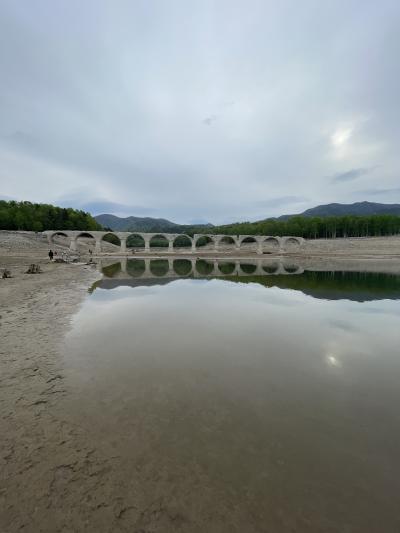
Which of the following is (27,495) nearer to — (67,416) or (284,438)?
(67,416)

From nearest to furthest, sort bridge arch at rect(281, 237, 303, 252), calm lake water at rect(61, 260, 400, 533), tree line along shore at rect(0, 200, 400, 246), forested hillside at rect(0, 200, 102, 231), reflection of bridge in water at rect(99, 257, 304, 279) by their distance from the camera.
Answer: calm lake water at rect(61, 260, 400, 533) < reflection of bridge in water at rect(99, 257, 304, 279) < forested hillside at rect(0, 200, 102, 231) < tree line along shore at rect(0, 200, 400, 246) < bridge arch at rect(281, 237, 303, 252)

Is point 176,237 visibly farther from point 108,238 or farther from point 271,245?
point 108,238

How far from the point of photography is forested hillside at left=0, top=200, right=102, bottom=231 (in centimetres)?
7581

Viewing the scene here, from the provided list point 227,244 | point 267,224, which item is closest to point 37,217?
point 227,244

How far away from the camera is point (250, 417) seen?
16.2 feet

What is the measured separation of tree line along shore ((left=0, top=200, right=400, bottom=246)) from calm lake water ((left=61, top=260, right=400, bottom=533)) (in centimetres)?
8371

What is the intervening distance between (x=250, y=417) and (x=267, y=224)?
420 ft

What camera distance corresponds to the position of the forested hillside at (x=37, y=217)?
7581 centimetres

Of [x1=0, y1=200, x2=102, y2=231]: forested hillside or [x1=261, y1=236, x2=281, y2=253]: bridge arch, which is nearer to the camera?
[x1=0, y1=200, x2=102, y2=231]: forested hillside

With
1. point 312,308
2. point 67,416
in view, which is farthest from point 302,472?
point 312,308

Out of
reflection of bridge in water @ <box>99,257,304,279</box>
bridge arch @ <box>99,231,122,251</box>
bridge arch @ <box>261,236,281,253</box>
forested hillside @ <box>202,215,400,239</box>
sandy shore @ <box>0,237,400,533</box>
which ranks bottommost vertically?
reflection of bridge in water @ <box>99,257,304,279</box>

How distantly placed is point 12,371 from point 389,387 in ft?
30.3

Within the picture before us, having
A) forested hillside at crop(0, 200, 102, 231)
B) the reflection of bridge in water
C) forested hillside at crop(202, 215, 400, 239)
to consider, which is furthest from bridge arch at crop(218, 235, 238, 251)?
forested hillside at crop(0, 200, 102, 231)

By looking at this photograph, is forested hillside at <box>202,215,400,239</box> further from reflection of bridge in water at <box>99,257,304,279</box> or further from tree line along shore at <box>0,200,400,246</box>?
reflection of bridge in water at <box>99,257,304,279</box>
